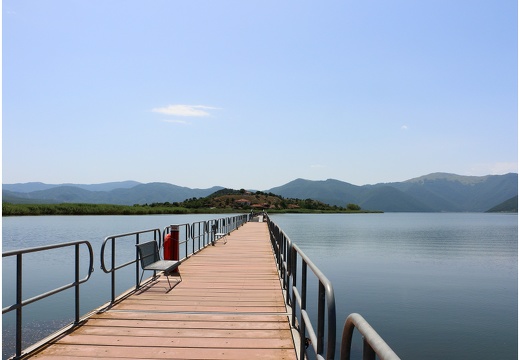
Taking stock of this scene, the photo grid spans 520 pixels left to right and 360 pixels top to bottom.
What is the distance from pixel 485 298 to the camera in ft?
64.6

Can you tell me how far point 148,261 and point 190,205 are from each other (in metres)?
144

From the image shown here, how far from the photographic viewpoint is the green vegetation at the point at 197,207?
99938 mm

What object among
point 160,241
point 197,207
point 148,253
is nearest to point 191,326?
point 148,253

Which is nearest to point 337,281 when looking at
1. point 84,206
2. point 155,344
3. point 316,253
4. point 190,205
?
point 316,253

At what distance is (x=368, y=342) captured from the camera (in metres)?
2.08

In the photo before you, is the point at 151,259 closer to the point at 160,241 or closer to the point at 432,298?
the point at 160,241

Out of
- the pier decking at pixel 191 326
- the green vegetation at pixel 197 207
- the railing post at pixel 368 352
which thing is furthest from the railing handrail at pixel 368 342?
the green vegetation at pixel 197 207

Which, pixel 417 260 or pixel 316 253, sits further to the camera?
pixel 316 253

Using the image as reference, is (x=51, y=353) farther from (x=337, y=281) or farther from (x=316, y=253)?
(x=316, y=253)

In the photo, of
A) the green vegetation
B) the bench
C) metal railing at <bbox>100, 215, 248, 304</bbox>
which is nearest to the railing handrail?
metal railing at <bbox>100, 215, 248, 304</bbox>

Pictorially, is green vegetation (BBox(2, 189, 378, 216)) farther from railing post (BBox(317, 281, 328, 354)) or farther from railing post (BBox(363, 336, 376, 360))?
railing post (BBox(363, 336, 376, 360))

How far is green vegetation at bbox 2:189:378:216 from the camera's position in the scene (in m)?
99.9

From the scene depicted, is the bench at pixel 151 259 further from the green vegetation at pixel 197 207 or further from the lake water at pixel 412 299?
the green vegetation at pixel 197 207

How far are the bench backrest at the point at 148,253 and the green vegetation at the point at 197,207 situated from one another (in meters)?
92.5
